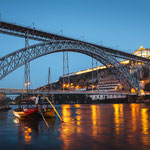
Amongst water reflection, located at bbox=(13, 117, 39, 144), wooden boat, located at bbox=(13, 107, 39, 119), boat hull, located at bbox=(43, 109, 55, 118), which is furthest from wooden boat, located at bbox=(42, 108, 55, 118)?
water reflection, located at bbox=(13, 117, 39, 144)

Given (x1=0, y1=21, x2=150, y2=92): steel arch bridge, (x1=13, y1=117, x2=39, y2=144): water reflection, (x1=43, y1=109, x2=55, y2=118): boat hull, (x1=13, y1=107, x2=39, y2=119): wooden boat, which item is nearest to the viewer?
(x1=13, y1=117, x2=39, y2=144): water reflection

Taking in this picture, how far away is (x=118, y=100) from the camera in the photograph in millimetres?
94312

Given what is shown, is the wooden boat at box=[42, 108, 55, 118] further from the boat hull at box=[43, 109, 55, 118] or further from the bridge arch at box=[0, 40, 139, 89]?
the bridge arch at box=[0, 40, 139, 89]

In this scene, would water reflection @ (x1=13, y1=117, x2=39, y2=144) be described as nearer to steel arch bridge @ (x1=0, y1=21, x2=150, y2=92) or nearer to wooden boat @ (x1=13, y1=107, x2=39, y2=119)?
wooden boat @ (x1=13, y1=107, x2=39, y2=119)

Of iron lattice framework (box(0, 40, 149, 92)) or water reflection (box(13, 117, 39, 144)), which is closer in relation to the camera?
water reflection (box(13, 117, 39, 144))

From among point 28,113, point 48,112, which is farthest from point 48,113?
point 28,113

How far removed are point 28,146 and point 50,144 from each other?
1.18 metres

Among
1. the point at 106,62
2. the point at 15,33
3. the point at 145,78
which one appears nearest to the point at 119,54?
the point at 106,62

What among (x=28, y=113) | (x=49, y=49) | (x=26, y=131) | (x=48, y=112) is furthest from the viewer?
(x=49, y=49)

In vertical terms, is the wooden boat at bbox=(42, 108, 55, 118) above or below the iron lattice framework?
below

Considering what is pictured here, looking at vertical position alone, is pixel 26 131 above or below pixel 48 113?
below

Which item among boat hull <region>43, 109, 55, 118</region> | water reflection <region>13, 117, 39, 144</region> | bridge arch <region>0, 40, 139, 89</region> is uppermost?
bridge arch <region>0, 40, 139, 89</region>

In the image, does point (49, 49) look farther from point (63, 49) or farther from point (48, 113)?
point (48, 113)

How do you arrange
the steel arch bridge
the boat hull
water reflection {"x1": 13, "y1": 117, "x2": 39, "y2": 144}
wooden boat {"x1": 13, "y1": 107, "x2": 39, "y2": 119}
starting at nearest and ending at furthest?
water reflection {"x1": 13, "y1": 117, "x2": 39, "y2": 144} < wooden boat {"x1": 13, "y1": 107, "x2": 39, "y2": 119} < the boat hull < the steel arch bridge
